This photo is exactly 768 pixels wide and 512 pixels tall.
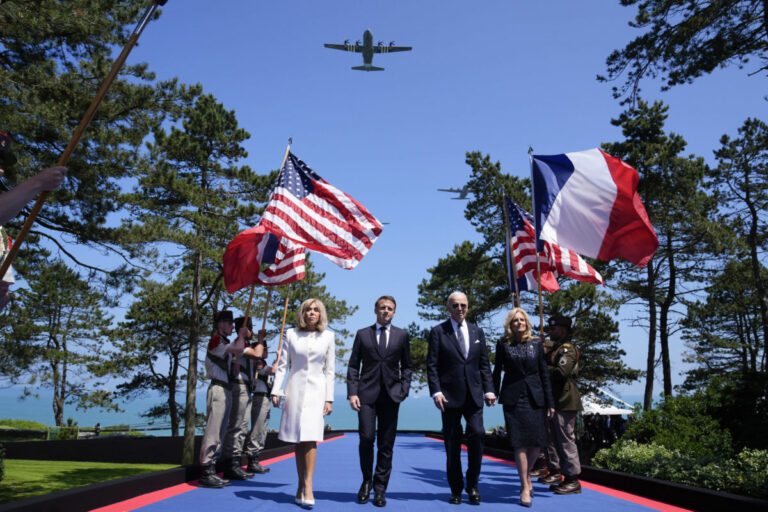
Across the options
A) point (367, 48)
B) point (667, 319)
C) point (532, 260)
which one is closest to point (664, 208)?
point (667, 319)

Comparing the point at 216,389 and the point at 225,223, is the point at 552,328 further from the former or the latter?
the point at 225,223

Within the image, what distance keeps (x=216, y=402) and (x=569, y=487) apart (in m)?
4.15

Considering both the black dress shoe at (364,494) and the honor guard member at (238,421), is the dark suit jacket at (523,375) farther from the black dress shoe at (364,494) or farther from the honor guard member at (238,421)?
the honor guard member at (238,421)

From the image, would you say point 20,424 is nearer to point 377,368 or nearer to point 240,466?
point 240,466

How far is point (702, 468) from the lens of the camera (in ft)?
20.9

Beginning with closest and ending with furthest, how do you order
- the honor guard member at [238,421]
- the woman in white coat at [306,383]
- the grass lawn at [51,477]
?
the woman in white coat at [306,383], the honor guard member at [238,421], the grass lawn at [51,477]

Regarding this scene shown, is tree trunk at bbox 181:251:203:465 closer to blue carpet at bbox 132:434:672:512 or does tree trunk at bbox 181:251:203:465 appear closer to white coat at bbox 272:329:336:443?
blue carpet at bbox 132:434:672:512

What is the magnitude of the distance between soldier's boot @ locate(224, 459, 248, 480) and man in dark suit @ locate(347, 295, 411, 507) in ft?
7.03

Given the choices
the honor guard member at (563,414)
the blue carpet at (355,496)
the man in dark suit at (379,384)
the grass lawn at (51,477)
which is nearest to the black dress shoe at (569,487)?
the honor guard member at (563,414)

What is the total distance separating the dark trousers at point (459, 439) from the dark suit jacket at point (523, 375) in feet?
1.47

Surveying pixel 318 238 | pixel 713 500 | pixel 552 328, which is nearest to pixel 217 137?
pixel 318 238

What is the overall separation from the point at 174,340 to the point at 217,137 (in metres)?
15.9

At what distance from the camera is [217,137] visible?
26.2 meters

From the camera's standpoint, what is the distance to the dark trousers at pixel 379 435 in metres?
5.58
